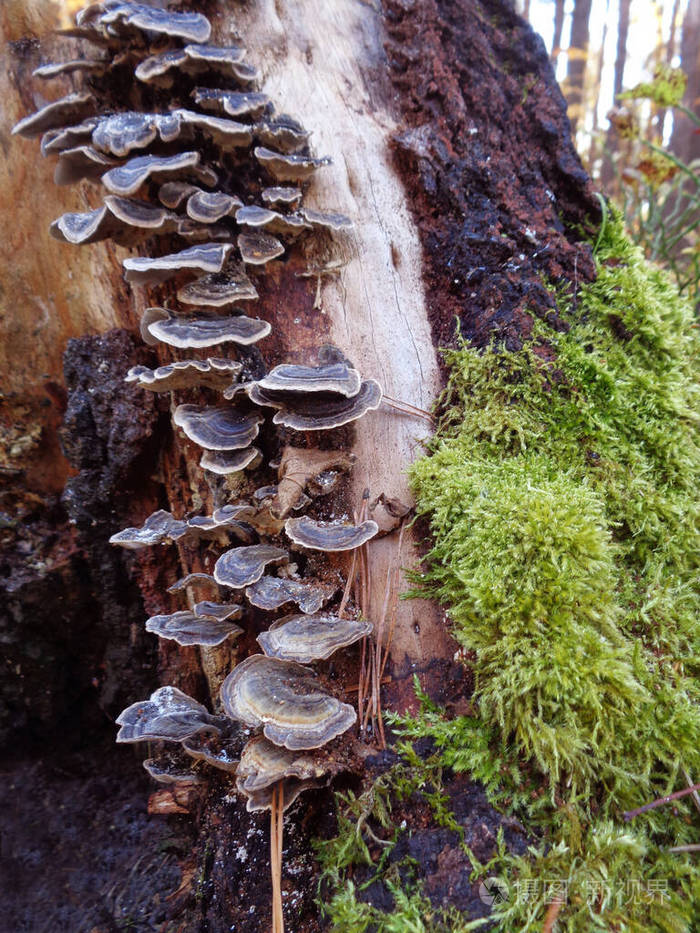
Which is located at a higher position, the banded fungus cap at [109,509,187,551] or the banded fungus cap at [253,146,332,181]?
the banded fungus cap at [253,146,332,181]

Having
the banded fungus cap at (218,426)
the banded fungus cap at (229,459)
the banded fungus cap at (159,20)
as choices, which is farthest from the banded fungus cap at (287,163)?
the banded fungus cap at (229,459)

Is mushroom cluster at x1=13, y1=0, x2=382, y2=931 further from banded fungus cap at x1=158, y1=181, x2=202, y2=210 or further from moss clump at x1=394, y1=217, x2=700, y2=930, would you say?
moss clump at x1=394, y1=217, x2=700, y2=930

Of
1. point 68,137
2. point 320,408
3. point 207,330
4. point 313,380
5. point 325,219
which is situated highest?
point 68,137

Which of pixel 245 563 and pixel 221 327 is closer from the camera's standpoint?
pixel 245 563

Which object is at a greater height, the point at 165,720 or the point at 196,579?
the point at 196,579

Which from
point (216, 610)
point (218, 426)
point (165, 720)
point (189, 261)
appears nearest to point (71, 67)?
point (189, 261)

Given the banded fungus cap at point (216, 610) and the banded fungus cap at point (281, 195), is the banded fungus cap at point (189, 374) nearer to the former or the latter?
the banded fungus cap at point (281, 195)

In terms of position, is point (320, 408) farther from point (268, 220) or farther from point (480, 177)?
point (480, 177)

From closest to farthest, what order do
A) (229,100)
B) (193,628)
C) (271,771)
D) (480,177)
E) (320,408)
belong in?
(271,771)
(320,408)
(193,628)
(229,100)
(480,177)

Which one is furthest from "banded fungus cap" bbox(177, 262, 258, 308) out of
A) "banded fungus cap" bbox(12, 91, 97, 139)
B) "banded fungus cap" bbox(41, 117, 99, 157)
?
"banded fungus cap" bbox(12, 91, 97, 139)
